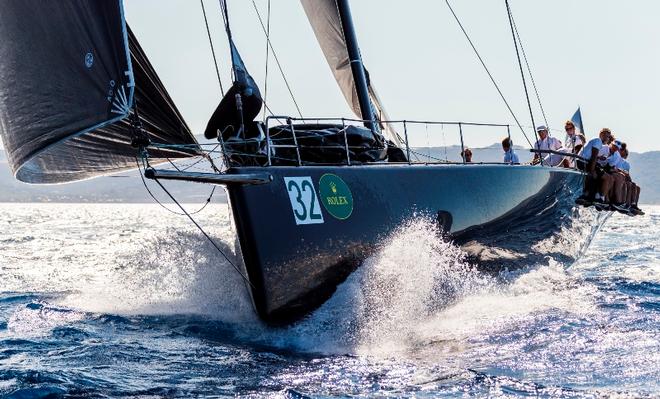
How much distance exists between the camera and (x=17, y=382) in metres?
4.95

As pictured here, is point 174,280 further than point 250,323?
Yes

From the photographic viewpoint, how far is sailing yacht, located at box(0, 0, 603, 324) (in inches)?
217

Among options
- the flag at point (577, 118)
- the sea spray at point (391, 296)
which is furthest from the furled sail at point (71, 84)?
the flag at point (577, 118)

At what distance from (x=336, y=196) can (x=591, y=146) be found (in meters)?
5.49

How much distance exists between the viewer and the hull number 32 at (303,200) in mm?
6824

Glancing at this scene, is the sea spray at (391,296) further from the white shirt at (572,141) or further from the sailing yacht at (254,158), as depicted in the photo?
the white shirt at (572,141)

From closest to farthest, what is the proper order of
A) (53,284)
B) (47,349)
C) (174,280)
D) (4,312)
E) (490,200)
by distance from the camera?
(47,349)
(4,312)
(174,280)
(490,200)
(53,284)

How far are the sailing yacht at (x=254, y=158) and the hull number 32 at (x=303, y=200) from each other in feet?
0.04

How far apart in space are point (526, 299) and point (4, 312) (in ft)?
16.9

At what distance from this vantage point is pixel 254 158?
7215 mm

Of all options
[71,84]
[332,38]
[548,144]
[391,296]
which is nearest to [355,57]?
[332,38]

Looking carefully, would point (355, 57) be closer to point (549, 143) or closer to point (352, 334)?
point (549, 143)

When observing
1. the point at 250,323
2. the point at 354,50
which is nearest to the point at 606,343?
the point at 250,323

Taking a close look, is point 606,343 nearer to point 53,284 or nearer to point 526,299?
point 526,299
